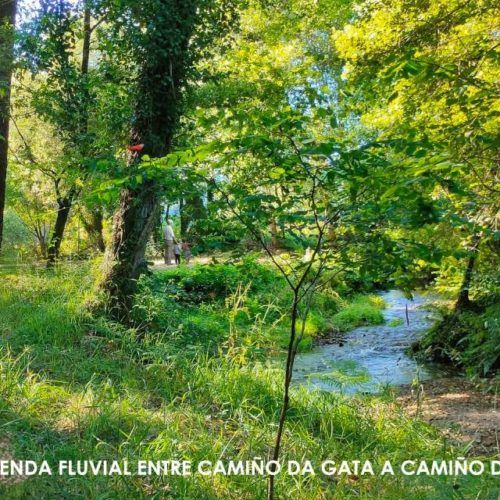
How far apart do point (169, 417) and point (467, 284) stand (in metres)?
5.30

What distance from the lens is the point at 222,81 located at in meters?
9.03

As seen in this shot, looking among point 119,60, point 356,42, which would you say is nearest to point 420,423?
point 356,42

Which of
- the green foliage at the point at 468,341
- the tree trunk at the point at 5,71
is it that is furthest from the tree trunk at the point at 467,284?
the tree trunk at the point at 5,71

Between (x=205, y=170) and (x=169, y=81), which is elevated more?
(x=169, y=81)

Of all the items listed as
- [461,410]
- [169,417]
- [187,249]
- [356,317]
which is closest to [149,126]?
[187,249]

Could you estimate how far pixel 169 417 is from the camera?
13.4ft

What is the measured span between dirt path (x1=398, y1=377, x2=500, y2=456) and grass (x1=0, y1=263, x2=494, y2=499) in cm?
43

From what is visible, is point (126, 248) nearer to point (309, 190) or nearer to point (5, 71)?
point (5, 71)

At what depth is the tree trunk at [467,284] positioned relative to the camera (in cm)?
653

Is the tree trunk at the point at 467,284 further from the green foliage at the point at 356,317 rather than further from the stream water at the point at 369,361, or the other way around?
the green foliage at the point at 356,317

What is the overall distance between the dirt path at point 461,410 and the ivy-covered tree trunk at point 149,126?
4.01 meters

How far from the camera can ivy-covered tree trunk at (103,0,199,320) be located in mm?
6992

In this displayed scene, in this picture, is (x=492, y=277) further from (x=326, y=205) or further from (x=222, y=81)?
(x=222, y=81)

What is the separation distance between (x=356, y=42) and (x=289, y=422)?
16.8 ft
